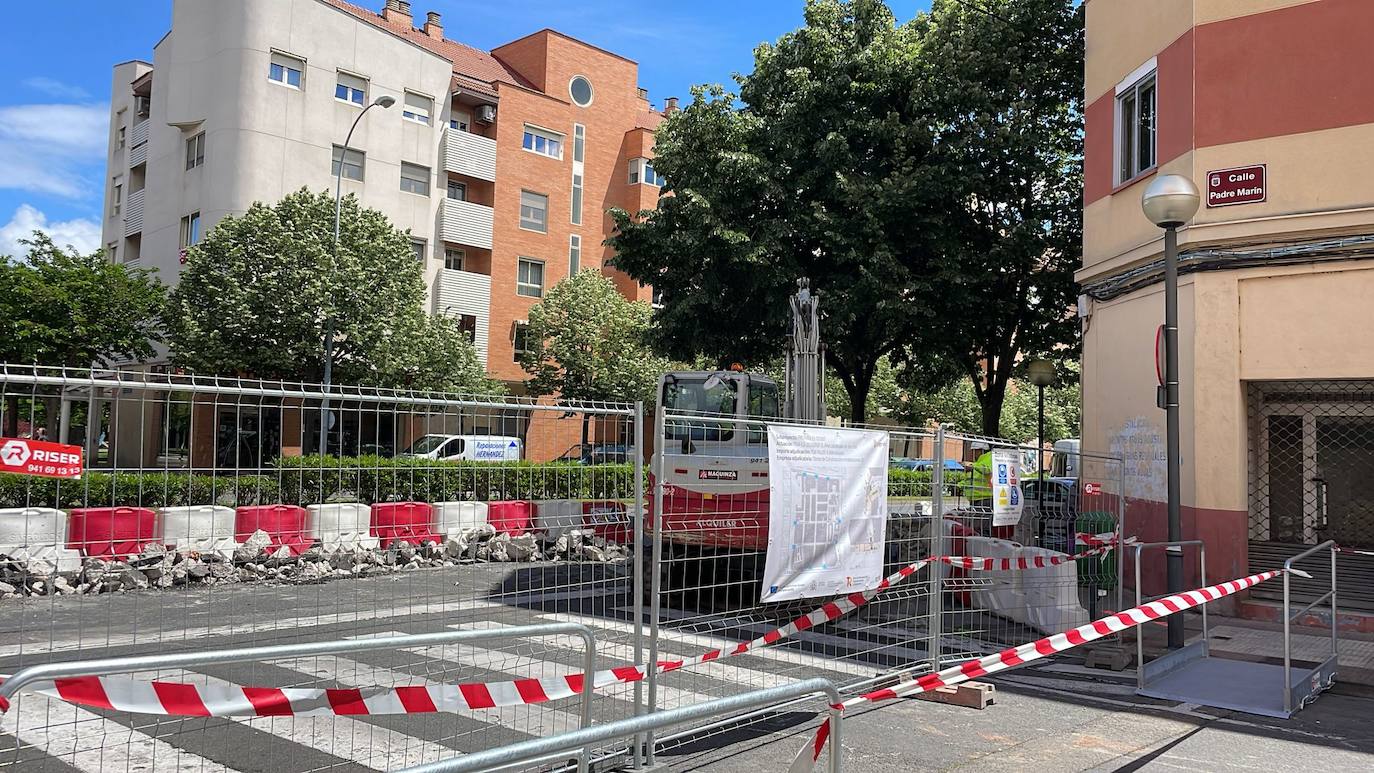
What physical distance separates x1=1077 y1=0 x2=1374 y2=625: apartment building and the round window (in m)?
35.0

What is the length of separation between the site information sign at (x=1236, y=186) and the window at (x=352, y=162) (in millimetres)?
30323

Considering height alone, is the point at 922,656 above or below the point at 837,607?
below

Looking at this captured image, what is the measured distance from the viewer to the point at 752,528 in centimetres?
669

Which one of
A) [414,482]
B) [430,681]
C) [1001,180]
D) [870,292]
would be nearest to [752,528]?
[414,482]

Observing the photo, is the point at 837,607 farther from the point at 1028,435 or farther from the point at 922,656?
the point at 1028,435

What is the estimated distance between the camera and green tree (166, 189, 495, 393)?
26.4 meters

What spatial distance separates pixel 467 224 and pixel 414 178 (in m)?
2.67

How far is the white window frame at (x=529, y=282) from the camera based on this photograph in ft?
138

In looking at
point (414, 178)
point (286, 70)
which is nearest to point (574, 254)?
point (414, 178)

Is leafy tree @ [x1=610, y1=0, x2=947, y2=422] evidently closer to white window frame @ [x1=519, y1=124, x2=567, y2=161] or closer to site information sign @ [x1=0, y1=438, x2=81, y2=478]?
site information sign @ [x1=0, y1=438, x2=81, y2=478]

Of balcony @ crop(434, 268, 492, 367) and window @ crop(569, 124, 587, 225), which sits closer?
balcony @ crop(434, 268, 492, 367)

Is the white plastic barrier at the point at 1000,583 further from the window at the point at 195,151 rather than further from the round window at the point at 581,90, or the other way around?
the round window at the point at 581,90

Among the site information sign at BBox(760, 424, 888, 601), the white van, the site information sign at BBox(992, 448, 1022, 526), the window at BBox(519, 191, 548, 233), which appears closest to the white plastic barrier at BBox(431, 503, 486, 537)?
the white van

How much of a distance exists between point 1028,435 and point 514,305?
38474 millimetres
